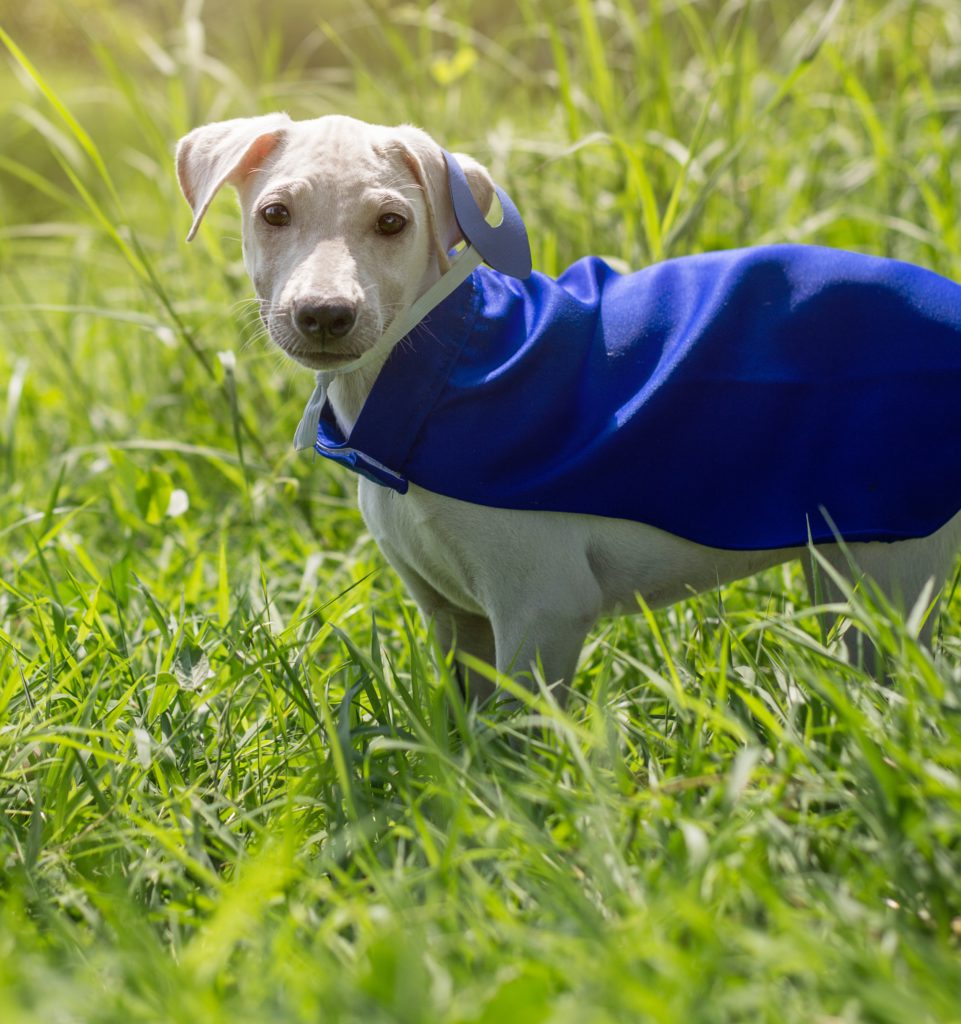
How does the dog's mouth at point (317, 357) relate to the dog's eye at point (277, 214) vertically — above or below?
below

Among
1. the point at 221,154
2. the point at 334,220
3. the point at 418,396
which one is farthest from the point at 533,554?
the point at 221,154

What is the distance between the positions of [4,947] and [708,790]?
107 centimetres

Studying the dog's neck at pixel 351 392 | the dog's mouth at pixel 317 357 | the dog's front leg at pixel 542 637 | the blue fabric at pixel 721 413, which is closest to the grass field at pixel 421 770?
the dog's front leg at pixel 542 637

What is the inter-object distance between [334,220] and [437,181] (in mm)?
237

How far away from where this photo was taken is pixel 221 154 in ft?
7.29

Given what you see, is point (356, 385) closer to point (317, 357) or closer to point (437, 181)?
point (317, 357)

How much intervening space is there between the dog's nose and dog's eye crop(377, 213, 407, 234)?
21 cm

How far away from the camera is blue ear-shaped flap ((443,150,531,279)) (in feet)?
6.97

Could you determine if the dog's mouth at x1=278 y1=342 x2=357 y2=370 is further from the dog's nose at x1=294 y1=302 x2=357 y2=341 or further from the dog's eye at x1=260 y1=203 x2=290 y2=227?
the dog's eye at x1=260 y1=203 x2=290 y2=227

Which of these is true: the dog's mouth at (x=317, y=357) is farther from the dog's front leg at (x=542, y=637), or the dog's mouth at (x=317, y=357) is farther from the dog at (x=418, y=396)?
the dog's front leg at (x=542, y=637)

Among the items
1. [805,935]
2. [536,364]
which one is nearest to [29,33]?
[536,364]

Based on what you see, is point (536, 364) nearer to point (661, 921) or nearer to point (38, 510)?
point (661, 921)

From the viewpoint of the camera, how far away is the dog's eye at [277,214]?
2.08 metres

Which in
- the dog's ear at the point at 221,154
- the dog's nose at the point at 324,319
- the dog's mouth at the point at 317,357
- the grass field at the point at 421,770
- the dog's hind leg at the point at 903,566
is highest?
the dog's ear at the point at 221,154
